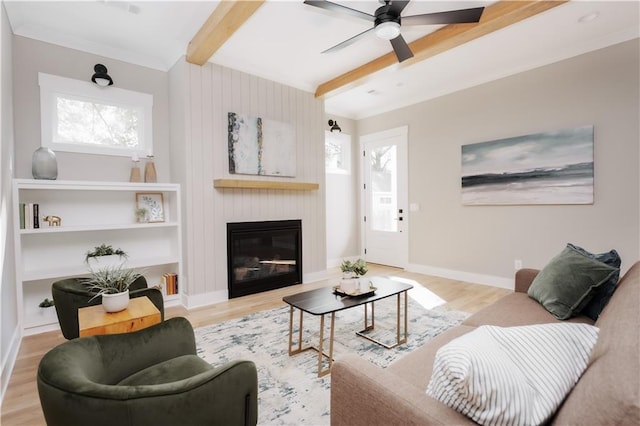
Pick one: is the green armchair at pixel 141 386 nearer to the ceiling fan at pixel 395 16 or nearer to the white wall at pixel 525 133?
the ceiling fan at pixel 395 16

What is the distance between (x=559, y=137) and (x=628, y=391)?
3966 millimetres

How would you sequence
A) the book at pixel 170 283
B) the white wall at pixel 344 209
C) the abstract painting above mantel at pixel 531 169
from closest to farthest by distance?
1. the abstract painting above mantel at pixel 531 169
2. the book at pixel 170 283
3. the white wall at pixel 344 209

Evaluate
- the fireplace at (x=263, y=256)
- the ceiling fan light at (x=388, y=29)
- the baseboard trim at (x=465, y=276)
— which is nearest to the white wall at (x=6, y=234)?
the fireplace at (x=263, y=256)

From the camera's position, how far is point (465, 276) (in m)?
4.49

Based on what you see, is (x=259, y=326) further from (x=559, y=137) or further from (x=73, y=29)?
(x=559, y=137)

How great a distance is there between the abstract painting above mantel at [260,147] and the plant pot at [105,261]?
1.56 metres

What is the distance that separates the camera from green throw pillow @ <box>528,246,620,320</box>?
1751 millimetres

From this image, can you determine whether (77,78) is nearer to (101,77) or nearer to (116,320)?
(101,77)

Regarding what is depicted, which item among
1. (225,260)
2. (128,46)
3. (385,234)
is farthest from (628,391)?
(385,234)

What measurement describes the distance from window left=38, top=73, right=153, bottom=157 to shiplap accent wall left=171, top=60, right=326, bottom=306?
39 centimetres

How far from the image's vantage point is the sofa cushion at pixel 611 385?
55cm

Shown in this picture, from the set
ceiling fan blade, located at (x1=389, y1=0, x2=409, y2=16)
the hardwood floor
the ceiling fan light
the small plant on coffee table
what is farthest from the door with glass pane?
the small plant on coffee table

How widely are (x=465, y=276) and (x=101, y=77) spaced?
5251mm

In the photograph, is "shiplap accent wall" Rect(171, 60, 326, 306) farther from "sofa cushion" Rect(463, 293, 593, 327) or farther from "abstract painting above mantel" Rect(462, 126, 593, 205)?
"sofa cushion" Rect(463, 293, 593, 327)
